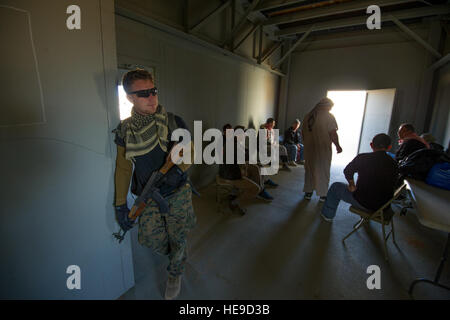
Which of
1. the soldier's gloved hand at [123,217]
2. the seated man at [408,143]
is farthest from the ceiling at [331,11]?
the soldier's gloved hand at [123,217]

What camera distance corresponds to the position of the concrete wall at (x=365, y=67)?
5.21 meters

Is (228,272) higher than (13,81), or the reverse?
(13,81)

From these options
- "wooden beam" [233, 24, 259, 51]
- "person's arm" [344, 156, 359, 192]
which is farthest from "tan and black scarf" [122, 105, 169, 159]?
"wooden beam" [233, 24, 259, 51]

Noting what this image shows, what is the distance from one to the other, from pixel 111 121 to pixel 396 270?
2704 millimetres

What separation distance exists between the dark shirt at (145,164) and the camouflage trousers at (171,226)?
0.16 meters

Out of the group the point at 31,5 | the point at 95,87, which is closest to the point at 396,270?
the point at 95,87

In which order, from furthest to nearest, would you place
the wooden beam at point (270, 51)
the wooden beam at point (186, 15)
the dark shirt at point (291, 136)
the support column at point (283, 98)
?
1. the support column at point (283, 98)
2. the wooden beam at point (270, 51)
3. the dark shirt at point (291, 136)
4. the wooden beam at point (186, 15)

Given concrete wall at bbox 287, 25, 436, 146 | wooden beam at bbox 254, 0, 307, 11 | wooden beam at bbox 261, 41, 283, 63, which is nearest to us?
wooden beam at bbox 254, 0, 307, 11

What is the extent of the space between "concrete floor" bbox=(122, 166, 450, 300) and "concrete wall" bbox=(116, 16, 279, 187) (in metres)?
1.61

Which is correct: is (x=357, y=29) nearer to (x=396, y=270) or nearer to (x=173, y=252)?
(x=396, y=270)

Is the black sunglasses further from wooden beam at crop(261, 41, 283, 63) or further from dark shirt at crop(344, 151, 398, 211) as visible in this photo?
wooden beam at crop(261, 41, 283, 63)

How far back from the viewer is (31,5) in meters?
1.03

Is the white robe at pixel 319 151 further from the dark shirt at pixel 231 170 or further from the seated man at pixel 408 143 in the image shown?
the dark shirt at pixel 231 170

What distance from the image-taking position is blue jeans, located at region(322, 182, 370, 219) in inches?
95.6
